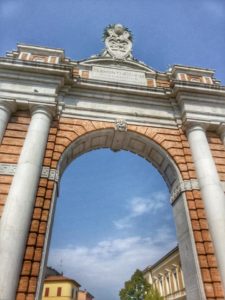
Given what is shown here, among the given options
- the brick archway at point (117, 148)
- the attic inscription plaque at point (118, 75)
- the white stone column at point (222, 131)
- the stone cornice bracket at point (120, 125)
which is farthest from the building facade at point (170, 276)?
the attic inscription plaque at point (118, 75)

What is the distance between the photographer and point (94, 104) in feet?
38.6

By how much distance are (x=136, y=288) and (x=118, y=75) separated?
36.9m

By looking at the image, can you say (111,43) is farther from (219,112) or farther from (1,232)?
(1,232)

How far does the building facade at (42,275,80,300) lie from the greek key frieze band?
1549 inches

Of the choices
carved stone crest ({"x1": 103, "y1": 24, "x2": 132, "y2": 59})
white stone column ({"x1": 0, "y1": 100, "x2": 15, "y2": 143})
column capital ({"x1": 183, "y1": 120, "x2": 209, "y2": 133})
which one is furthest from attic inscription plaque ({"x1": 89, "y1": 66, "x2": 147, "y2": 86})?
white stone column ({"x1": 0, "y1": 100, "x2": 15, "y2": 143})

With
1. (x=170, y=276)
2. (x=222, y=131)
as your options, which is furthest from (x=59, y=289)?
(x=222, y=131)

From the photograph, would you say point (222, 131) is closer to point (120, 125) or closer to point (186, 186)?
point (186, 186)

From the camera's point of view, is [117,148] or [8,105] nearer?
[8,105]

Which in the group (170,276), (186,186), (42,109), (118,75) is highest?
(118,75)

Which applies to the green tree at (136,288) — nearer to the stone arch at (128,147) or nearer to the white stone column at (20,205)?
the stone arch at (128,147)

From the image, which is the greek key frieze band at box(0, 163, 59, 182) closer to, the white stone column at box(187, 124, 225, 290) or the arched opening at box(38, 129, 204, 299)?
the arched opening at box(38, 129, 204, 299)

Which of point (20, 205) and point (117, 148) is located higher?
point (117, 148)

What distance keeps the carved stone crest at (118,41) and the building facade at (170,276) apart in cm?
2257

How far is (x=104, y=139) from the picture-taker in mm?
11961
